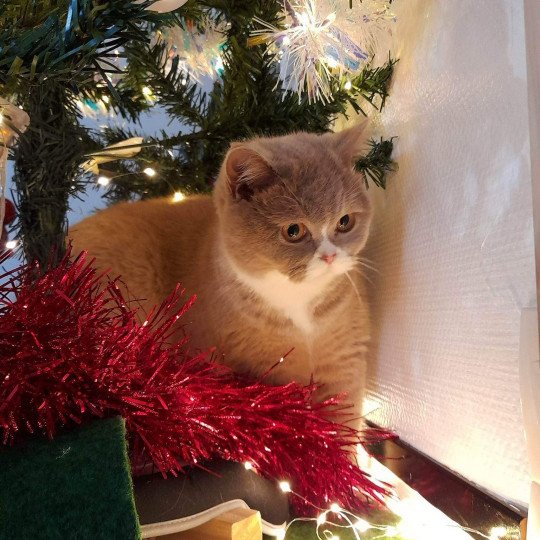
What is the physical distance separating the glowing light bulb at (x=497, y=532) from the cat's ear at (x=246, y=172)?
1.98ft

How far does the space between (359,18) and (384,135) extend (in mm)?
228

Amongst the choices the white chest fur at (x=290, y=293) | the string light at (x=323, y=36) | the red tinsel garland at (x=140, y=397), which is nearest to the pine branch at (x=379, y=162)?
the string light at (x=323, y=36)

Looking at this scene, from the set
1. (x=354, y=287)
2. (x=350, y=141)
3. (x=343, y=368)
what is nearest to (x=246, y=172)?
(x=350, y=141)

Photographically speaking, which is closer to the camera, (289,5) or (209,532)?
(209,532)

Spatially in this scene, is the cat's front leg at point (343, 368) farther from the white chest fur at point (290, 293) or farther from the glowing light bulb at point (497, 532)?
the glowing light bulb at point (497, 532)

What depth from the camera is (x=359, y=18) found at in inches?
37.2

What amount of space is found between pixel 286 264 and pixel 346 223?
0.46ft

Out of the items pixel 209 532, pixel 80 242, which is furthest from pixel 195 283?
pixel 209 532

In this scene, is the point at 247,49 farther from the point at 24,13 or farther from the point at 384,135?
the point at 24,13

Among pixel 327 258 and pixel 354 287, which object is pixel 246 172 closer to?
pixel 327 258

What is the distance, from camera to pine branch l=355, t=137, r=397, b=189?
104cm

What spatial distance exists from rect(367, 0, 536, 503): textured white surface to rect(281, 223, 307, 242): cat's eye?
20 centimetres

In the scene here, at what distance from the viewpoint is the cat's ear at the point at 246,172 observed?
2.83ft

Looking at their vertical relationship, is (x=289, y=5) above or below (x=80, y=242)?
above
